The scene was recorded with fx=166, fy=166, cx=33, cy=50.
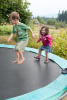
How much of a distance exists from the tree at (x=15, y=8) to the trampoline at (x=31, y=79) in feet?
8.68

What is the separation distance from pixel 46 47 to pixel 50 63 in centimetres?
37

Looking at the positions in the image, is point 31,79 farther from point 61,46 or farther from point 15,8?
point 15,8

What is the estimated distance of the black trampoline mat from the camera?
5.89ft

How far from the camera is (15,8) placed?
209 inches

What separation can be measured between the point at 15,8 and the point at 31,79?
3679mm

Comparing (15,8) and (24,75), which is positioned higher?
(15,8)

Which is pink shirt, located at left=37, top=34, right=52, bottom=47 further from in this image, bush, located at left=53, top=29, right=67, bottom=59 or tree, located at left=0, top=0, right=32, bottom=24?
tree, located at left=0, top=0, right=32, bottom=24

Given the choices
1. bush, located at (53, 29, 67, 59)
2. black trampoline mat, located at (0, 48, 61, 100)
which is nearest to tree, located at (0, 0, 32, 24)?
bush, located at (53, 29, 67, 59)

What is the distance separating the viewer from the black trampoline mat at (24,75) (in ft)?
5.89

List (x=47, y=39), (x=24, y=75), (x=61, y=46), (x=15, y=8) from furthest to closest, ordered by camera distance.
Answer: (x=15, y=8) → (x=61, y=46) → (x=47, y=39) → (x=24, y=75)

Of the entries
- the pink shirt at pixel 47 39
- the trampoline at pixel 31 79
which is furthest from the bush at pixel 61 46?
the pink shirt at pixel 47 39

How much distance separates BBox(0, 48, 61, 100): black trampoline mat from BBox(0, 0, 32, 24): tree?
259 centimetres

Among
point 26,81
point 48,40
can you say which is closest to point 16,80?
point 26,81

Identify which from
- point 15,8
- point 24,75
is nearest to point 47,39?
point 24,75
